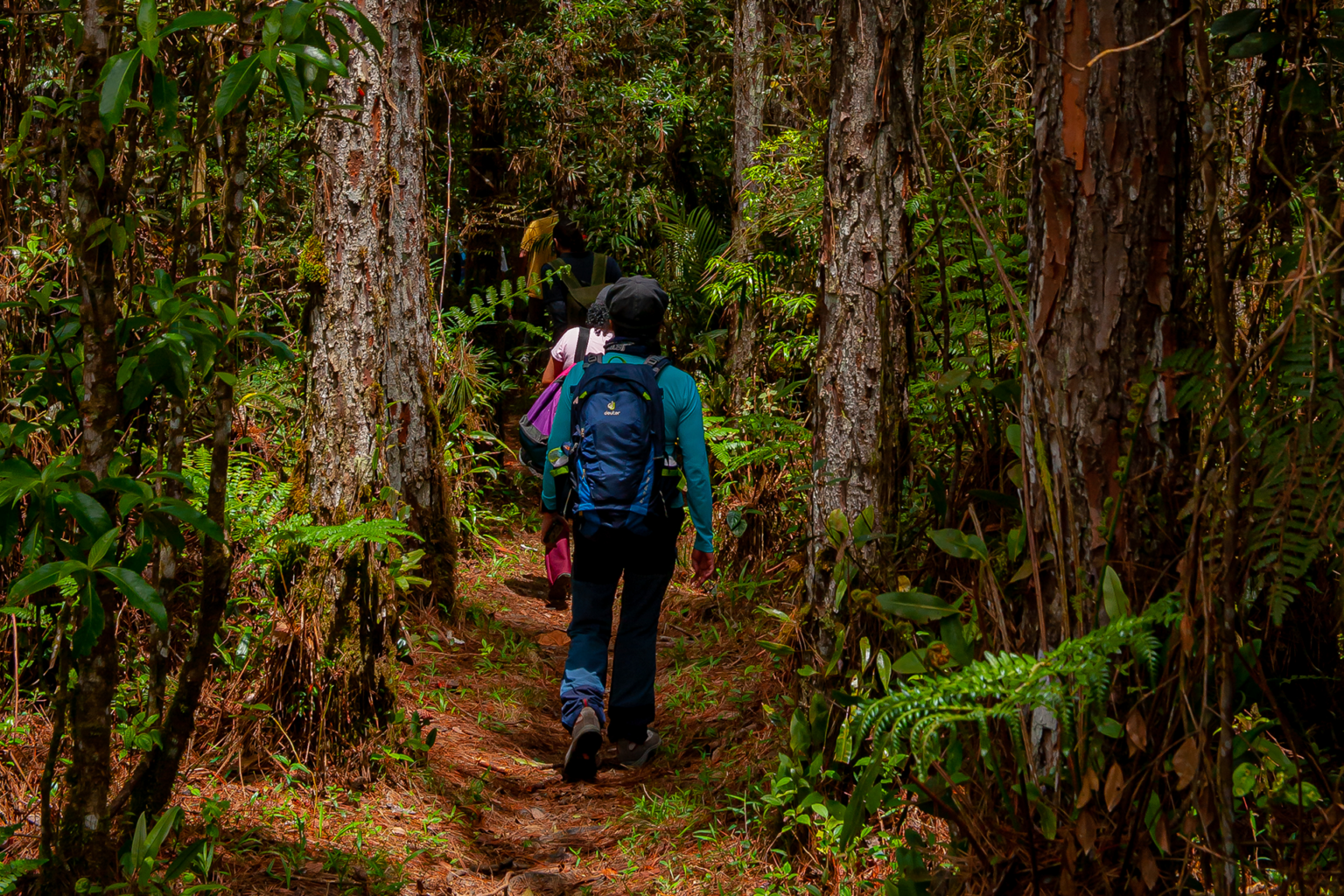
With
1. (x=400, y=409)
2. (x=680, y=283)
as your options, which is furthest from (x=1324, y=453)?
(x=680, y=283)

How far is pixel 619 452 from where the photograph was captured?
4.75 metres

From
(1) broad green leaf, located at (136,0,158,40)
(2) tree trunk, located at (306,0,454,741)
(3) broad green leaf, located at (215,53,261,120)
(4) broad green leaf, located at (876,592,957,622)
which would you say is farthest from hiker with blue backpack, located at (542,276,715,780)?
(1) broad green leaf, located at (136,0,158,40)

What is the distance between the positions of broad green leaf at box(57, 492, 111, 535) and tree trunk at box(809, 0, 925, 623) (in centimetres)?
242

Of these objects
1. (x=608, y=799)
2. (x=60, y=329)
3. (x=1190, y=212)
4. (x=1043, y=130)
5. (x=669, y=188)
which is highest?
(x=669, y=188)

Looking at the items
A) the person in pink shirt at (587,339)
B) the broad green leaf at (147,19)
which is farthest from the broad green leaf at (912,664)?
the person in pink shirt at (587,339)

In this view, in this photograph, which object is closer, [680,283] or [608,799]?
[608,799]

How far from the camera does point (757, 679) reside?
19.1ft

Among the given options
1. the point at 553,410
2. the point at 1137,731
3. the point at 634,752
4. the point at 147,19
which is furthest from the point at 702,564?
the point at 147,19

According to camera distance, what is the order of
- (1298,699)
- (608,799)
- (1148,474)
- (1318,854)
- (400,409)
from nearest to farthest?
1. (1318,854)
2. (1148,474)
3. (1298,699)
4. (608,799)
5. (400,409)

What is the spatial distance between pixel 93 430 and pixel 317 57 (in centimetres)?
109

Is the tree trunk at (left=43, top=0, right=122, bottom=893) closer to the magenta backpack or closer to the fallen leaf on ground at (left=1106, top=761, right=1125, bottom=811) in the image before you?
the fallen leaf on ground at (left=1106, top=761, right=1125, bottom=811)

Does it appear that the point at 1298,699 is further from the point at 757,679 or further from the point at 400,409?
the point at 400,409

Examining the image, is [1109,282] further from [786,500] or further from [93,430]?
[786,500]

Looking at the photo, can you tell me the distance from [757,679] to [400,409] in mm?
2612
